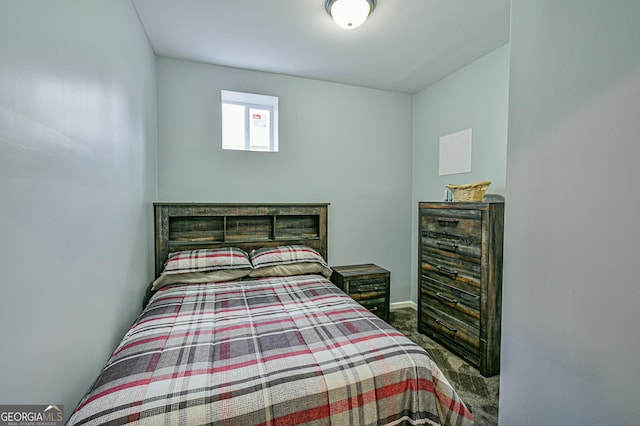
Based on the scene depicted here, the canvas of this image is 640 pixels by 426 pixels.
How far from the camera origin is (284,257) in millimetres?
2512

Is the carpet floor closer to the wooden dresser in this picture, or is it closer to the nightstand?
the wooden dresser

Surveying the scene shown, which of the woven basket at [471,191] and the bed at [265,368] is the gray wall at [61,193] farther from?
the woven basket at [471,191]

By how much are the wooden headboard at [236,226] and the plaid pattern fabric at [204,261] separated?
0.69 ft

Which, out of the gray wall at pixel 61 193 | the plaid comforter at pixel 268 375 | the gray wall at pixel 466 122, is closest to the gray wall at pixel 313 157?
the gray wall at pixel 466 122

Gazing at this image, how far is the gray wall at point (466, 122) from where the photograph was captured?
92.9 inches

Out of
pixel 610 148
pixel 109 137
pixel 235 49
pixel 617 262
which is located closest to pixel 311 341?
pixel 617 262

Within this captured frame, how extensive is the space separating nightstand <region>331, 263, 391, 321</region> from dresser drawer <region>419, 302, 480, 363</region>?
15.5 inches

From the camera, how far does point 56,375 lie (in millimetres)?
946

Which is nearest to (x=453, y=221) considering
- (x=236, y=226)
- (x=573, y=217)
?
(x=573, y=217)

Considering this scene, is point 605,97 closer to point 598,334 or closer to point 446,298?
point 598,334

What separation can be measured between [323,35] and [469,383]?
292 centimetres

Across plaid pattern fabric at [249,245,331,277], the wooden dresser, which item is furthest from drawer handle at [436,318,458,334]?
plaid pattern fabric at [249,245,331,277]

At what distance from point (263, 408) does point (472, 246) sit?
1900 mm

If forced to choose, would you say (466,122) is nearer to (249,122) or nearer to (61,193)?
(249,122)
